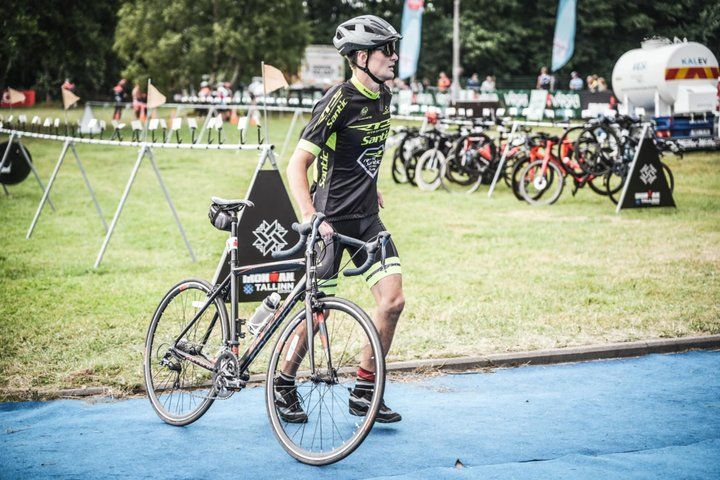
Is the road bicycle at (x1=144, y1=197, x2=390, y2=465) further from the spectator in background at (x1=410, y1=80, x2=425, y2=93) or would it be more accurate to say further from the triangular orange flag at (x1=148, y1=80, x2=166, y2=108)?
the spectator in background at (x1=410, y1=80, x2=425, y2=93)

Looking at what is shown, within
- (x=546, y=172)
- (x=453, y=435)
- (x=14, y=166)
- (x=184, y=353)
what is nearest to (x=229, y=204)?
(x=184, y=353)

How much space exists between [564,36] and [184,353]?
112ft

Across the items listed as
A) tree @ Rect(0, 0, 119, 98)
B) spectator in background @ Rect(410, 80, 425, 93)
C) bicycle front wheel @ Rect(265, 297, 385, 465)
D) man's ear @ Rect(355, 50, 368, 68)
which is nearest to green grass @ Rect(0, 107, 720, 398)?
bicycle front wheel @ Rect(265, 297, 385, 465)

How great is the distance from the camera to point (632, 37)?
57.4 m

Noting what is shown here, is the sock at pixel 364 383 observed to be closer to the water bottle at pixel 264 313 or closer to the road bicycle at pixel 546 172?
the water bottle at pixel 264 313

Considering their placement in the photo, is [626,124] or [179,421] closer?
[179,421]

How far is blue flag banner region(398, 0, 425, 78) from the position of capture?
39.1 meters

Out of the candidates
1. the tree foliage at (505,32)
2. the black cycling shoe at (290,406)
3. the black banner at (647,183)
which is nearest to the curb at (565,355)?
the black cycling shoe at (290,406)

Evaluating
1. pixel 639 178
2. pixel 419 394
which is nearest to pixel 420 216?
pixel 639 178

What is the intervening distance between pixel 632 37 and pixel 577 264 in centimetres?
5097

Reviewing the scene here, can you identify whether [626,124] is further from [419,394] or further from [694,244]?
[419,394]

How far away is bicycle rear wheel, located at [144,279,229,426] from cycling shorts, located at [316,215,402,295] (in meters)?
0.62

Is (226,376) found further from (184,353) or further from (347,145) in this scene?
(347,145)

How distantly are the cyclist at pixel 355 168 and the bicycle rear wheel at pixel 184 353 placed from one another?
0.51 metres
